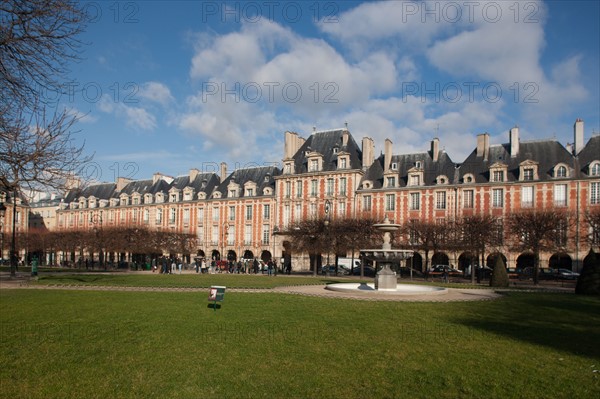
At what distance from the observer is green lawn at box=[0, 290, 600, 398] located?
19.7 ft

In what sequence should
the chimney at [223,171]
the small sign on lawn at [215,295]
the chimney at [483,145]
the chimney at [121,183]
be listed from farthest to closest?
the chimney at [121,183] < the chimney at [223,171] < the chimney at [483,145] < the small sign on lawn at [215,295]

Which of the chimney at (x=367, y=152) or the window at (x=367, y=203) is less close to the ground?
the chimney at (x=367, y=152)

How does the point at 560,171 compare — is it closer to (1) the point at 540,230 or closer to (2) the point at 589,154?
(2) the point at 589,154

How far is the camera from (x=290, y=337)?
880 cm

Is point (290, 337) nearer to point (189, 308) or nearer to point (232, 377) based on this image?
point (232, 377)

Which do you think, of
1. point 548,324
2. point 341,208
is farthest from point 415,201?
point 548,324

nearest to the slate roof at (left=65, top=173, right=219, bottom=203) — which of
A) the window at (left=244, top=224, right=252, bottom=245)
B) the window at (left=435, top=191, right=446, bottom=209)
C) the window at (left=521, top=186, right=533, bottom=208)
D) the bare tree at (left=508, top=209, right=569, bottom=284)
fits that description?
the window at (left=244, top=224, right=252, bottom=245)

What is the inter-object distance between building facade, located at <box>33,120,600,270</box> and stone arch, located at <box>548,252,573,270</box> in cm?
8

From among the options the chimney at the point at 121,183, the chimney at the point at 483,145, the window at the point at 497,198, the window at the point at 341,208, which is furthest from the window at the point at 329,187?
the chimney at the point at 121,183

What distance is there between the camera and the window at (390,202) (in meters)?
43.4

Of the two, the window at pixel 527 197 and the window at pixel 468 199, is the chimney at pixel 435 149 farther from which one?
the window at pixel 527 197

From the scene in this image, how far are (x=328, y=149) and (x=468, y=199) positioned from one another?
14.7m

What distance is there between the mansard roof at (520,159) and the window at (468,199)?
110 cm

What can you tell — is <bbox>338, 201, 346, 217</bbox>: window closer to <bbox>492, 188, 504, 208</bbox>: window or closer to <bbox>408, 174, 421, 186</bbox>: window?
<bbox>408, 174, 421, 186</bbox>: window
